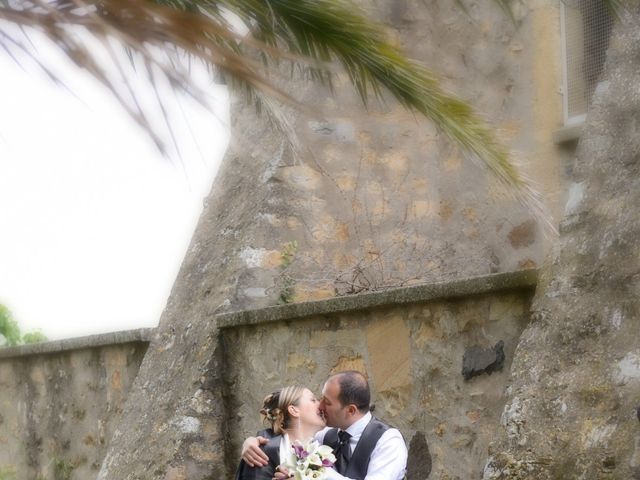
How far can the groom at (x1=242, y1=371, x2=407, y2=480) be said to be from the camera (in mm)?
4484

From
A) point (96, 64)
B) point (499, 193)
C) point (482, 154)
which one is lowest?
point (96, 64)

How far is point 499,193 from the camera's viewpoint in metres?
7.36

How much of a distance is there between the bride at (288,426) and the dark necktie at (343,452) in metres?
0.16

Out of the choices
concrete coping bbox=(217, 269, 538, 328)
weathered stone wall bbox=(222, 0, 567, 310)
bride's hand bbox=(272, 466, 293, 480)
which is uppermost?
weathered stone wall bbox=(222, 0, 567, 310)

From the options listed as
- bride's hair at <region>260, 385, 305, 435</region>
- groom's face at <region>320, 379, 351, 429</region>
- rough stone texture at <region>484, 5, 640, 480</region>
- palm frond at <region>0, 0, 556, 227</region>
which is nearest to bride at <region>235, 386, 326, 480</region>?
bride's hair at <region>260, 385, 305, 435</region>

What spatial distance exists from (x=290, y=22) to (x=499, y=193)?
3.65 meters

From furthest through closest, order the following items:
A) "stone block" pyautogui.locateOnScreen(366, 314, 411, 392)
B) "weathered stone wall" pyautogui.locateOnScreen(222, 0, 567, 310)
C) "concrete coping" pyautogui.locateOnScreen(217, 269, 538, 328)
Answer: "weathered stone wall" pyautogui.locateOnScreen(222, 0, 567, 310) < "stone block" pyautogui.locateOnScreen(366, 314, 411, 392) < "concrete coping" pyautogui.locateOnScreen(217, 269, 538, 328)

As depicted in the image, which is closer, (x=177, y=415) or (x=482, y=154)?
(x=482, y=154)

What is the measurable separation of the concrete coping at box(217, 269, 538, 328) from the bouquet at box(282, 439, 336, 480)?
3.36 ft

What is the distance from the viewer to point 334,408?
4621 millimetres

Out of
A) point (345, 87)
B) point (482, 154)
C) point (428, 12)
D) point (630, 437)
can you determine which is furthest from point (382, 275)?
point (630, 437)

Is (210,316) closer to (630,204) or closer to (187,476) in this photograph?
(187,476)

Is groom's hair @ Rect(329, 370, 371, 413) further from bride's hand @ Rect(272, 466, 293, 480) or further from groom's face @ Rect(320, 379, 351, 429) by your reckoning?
bride's hand @ Rect(272, 466, 293, 480)

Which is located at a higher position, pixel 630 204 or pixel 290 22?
pixel 290 22
